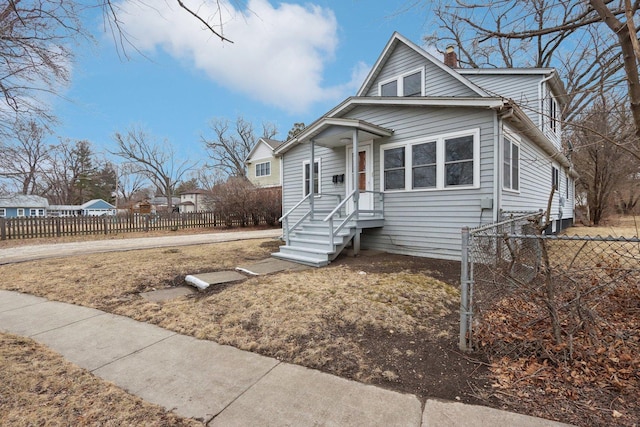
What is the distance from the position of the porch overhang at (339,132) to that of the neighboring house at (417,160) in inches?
1.2

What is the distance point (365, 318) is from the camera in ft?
11.7

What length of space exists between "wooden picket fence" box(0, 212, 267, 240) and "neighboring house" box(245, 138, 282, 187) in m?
7.64

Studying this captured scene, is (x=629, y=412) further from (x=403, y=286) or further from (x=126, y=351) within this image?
(x=126, y=351)

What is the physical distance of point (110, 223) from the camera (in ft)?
51.0

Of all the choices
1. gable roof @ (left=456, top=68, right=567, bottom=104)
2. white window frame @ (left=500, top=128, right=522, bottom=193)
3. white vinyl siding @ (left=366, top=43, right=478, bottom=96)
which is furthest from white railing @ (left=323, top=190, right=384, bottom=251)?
gable roof @ (left=456, top=68, right=567, bottom=104)

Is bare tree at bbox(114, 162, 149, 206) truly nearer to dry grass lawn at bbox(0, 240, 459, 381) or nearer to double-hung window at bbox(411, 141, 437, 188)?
dry grass lawn at bbox(0, 240, 459, 381)

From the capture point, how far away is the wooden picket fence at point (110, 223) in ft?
41.1

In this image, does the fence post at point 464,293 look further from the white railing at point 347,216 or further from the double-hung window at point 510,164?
the double-hung window at point 510,164

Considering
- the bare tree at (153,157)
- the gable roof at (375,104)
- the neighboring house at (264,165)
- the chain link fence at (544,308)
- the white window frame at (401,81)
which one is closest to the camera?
the chain link fence at (544,308)

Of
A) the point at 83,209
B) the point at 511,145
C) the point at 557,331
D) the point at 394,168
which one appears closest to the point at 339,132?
the point at 394,168

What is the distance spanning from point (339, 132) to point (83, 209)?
50.4m

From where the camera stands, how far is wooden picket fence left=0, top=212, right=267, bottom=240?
1254cm

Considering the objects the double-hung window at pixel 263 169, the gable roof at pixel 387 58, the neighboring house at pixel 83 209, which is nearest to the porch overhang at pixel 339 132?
the gable roof at pixel 387 58

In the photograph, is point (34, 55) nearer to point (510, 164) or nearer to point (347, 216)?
point (347, 216)
